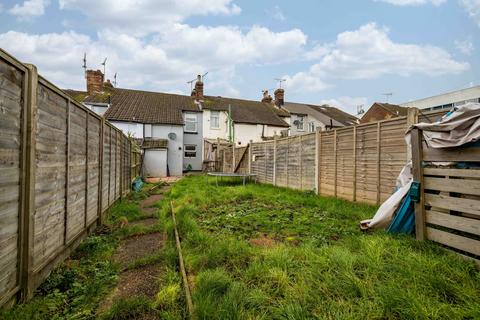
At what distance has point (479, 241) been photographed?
111 inches

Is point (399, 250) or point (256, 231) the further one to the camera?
point (256, 231)

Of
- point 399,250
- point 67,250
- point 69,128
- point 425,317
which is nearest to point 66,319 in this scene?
point 67,250

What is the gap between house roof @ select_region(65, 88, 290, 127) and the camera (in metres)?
20.6

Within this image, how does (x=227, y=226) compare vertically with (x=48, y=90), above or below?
below

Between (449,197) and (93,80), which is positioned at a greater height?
(93,80)

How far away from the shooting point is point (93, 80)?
70.2 feet

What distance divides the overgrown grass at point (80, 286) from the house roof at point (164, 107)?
1755 centimetres

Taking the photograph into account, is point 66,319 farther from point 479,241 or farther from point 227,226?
point 479,241

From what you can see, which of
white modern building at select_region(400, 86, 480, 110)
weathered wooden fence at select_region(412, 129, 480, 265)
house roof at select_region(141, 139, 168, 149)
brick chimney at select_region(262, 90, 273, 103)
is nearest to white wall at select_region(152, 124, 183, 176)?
house roof at select_region(141, 139, 168, 149)

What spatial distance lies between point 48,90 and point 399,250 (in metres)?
4.80

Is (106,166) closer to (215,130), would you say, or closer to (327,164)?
(327,164)

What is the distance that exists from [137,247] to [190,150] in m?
19.4

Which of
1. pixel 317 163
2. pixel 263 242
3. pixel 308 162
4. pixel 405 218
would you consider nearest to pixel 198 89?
pixel 308 162

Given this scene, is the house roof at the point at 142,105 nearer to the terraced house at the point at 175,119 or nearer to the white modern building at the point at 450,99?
the terraced house at the point at 175,119
